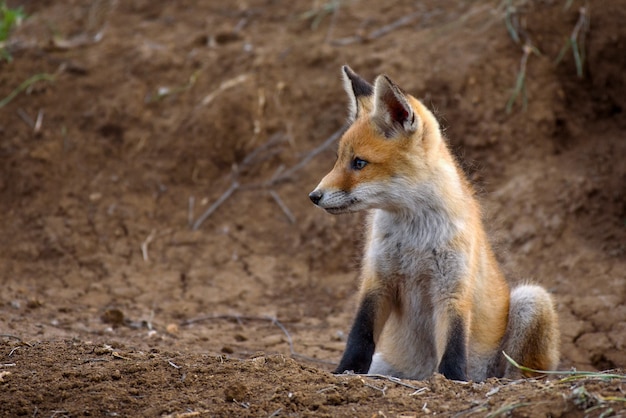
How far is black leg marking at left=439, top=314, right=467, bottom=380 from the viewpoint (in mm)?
6164

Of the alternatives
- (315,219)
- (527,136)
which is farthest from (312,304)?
(527,136)

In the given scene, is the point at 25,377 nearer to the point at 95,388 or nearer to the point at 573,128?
the point at 95,388

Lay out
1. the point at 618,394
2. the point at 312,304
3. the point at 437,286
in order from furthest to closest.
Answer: the point at 312,304 < the point at 437,286 < the point at 618,394

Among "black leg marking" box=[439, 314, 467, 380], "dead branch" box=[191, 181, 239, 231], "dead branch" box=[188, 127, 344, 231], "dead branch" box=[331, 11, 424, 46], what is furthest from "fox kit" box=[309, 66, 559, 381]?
"dead branch" box=[331, 11, 424, 46]

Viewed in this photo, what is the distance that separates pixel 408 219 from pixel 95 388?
2.84 metres

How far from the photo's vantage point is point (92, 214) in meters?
10.2

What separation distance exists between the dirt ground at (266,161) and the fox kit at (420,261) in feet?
4.31

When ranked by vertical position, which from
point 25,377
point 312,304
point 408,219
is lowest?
point 312,304

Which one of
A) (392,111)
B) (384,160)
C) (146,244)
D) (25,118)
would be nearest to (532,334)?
(384,160)

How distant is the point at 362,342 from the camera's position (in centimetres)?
654

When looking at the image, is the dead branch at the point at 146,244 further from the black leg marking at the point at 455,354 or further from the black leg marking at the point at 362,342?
the black leg marking at the point at 455,354

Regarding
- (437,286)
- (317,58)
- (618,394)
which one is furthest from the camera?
(317,58)

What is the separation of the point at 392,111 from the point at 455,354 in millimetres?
1966

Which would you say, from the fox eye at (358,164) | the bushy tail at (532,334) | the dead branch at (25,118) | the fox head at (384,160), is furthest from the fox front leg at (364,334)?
the dead branch at (25,118)
